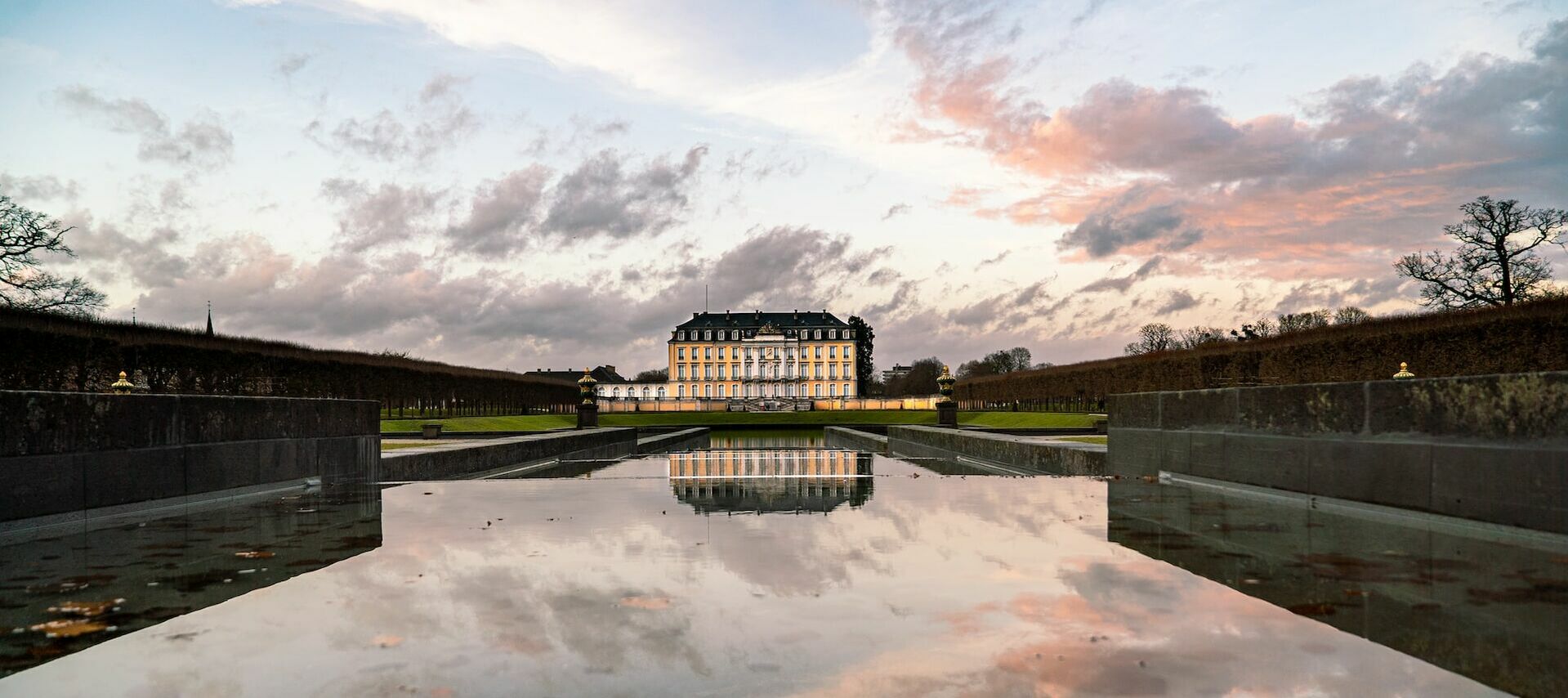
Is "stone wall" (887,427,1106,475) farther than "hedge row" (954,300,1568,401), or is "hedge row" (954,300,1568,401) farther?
"hedge row" (954,300,1568,401)

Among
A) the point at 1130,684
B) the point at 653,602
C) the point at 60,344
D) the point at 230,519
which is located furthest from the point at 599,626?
the point at 60,344

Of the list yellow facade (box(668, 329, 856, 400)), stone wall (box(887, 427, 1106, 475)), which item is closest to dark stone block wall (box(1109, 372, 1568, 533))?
stone wall (box(887, 427, 1106, 475))

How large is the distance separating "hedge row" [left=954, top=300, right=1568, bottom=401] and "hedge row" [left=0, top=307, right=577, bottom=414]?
2397 centimetres

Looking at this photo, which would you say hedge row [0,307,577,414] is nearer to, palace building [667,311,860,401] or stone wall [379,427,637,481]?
stone wall [379,427,637,481]

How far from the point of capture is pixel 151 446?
30.0 ft

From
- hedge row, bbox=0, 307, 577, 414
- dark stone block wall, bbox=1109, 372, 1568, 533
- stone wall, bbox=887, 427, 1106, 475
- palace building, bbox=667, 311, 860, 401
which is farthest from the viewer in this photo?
palace building, bbox=667, 311, 860, 401

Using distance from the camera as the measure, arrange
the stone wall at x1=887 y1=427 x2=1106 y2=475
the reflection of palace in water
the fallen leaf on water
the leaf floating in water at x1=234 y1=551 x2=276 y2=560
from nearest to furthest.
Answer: the fallen leaf on water → the leaf floating in water at x1=234 y1=551 x2=276 y2=560 → the reflection of palace in water → the stone wall at x1=887 y1=427 x2=1106 y2=475

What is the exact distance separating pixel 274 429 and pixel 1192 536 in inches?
385

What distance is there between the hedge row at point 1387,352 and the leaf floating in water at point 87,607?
1646 cm

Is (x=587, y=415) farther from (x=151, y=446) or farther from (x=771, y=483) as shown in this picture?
(x=151, y=446)

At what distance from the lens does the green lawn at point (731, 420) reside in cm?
3778

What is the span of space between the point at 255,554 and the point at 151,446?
3741 millimetres

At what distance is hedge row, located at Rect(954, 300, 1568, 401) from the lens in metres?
22.2

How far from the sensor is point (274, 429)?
11.4 metres
